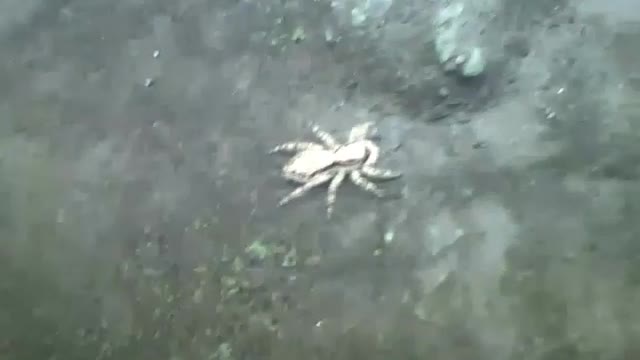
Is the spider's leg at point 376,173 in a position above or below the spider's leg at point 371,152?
below

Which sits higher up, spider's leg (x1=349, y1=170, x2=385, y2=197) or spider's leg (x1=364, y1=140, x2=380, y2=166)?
spider's leg (x1=364, y1=140, x2=380, y2=166)

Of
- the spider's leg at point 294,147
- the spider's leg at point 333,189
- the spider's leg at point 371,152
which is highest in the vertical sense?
the spider's leg at point 294,147

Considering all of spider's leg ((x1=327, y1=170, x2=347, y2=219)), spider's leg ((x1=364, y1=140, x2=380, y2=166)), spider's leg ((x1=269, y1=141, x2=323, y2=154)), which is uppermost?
spider's leg ((x1=269, y1=141, x2=323, y2=154))

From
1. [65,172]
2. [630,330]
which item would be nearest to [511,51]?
[630,330]

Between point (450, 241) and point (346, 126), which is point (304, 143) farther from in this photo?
point (450, 241)
